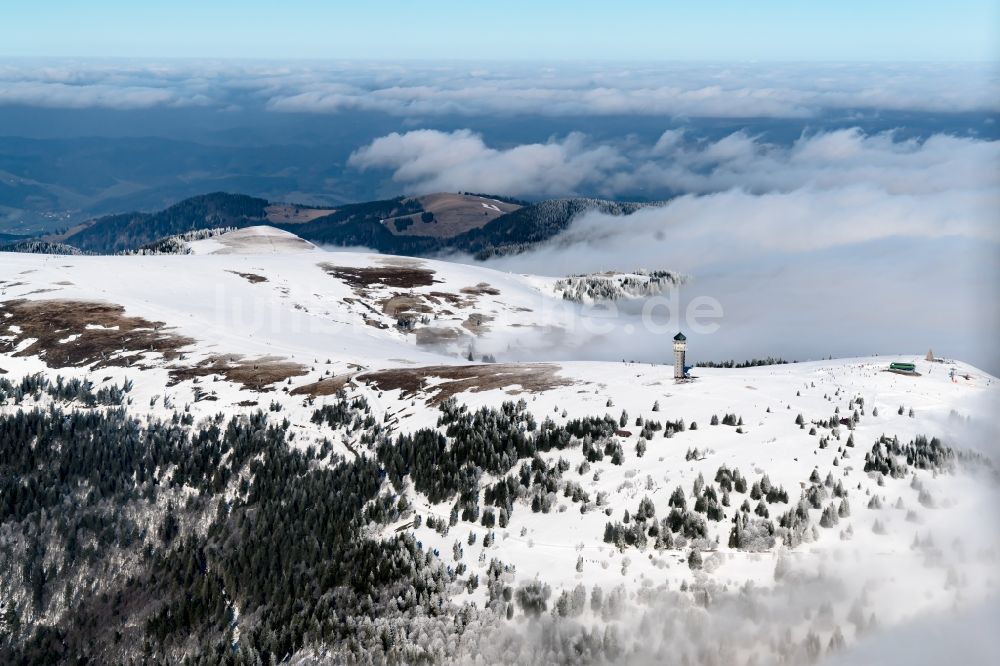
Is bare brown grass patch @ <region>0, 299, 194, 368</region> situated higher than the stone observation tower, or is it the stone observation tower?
the stone observation tower

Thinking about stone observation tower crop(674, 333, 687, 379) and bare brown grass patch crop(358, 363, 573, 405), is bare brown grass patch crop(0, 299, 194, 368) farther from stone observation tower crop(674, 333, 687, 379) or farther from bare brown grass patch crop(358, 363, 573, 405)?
stone observation tower crop(674, 333, 687, 379)

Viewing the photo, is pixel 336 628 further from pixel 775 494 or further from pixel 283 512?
pixel 775 494

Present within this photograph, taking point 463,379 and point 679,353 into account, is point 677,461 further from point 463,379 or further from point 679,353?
point 463,379

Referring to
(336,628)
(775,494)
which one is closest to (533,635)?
(336,628)

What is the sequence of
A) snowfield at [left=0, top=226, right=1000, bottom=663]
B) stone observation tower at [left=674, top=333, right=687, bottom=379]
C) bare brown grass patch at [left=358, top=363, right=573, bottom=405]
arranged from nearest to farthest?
snowfield at [left=0, top=226, right=1000, bottom=663]
stone observation tower at [left=674, top=333, right=687, bottom=379]
bare brown grass patch at [left=358, top=363, right=573, bottom=405]

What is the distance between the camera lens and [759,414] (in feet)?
220

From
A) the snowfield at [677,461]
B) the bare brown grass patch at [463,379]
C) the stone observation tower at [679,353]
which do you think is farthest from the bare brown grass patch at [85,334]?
the stone observation tower at [679,353]

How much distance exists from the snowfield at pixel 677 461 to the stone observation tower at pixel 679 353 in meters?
1.45

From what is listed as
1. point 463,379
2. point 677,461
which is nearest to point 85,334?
point 463,379

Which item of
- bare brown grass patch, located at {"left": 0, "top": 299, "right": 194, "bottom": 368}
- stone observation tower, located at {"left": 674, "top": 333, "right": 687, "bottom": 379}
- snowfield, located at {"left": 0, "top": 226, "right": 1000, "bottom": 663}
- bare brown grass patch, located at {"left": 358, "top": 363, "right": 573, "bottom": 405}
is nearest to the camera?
snowfield, located at {"left": 0, "top": 226, "right": 1000, "bottom": 663}

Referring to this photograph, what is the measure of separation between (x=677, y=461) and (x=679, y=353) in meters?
18.8

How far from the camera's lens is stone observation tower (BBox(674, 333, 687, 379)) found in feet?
250

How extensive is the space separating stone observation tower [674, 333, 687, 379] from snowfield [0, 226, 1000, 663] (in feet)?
4.77

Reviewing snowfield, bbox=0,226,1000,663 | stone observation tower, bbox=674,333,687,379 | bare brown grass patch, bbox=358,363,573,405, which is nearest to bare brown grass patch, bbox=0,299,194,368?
snowfield, bbox=0,226,1000,663
